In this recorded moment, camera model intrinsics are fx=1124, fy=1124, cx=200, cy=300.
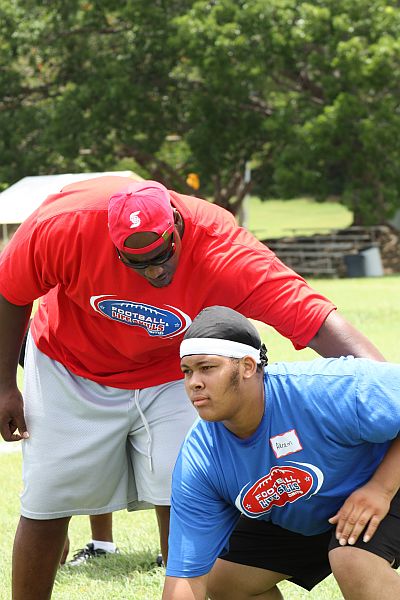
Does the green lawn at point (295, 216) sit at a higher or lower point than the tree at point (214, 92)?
lower

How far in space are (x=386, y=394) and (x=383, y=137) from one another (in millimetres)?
24091

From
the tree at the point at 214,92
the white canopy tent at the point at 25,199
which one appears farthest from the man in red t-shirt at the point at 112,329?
the tree at the point at 214,92

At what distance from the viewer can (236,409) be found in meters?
3.53

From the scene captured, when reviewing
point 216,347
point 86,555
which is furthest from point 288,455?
point 86,555

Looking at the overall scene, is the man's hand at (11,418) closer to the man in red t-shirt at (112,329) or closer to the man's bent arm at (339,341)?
the man in red t-shirt at (112,329)

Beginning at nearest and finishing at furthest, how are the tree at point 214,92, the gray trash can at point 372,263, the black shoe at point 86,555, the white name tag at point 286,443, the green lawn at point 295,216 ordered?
1. the white name tag at point 286,443
2. the black shoe at point 86,555
3. the tree at point 214,92
4. the gray trash can at point 372,263
5. the green lawn at point 295,216

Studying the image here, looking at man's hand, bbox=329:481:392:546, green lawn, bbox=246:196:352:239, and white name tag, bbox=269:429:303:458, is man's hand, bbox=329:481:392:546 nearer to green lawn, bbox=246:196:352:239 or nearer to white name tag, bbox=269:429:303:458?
white name tag, bbox=269:429:303:458

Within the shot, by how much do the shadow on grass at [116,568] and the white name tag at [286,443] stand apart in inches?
72.8

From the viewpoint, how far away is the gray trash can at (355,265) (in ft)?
90.1

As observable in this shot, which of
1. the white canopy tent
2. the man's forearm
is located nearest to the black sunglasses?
the man's forearm

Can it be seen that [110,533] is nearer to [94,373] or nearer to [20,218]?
[94,373]

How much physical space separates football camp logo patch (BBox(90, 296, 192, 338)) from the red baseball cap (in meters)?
0.33

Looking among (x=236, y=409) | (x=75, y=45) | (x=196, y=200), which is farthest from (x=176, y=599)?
(x=75, y=45)

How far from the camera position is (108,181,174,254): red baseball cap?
12.7 feet
